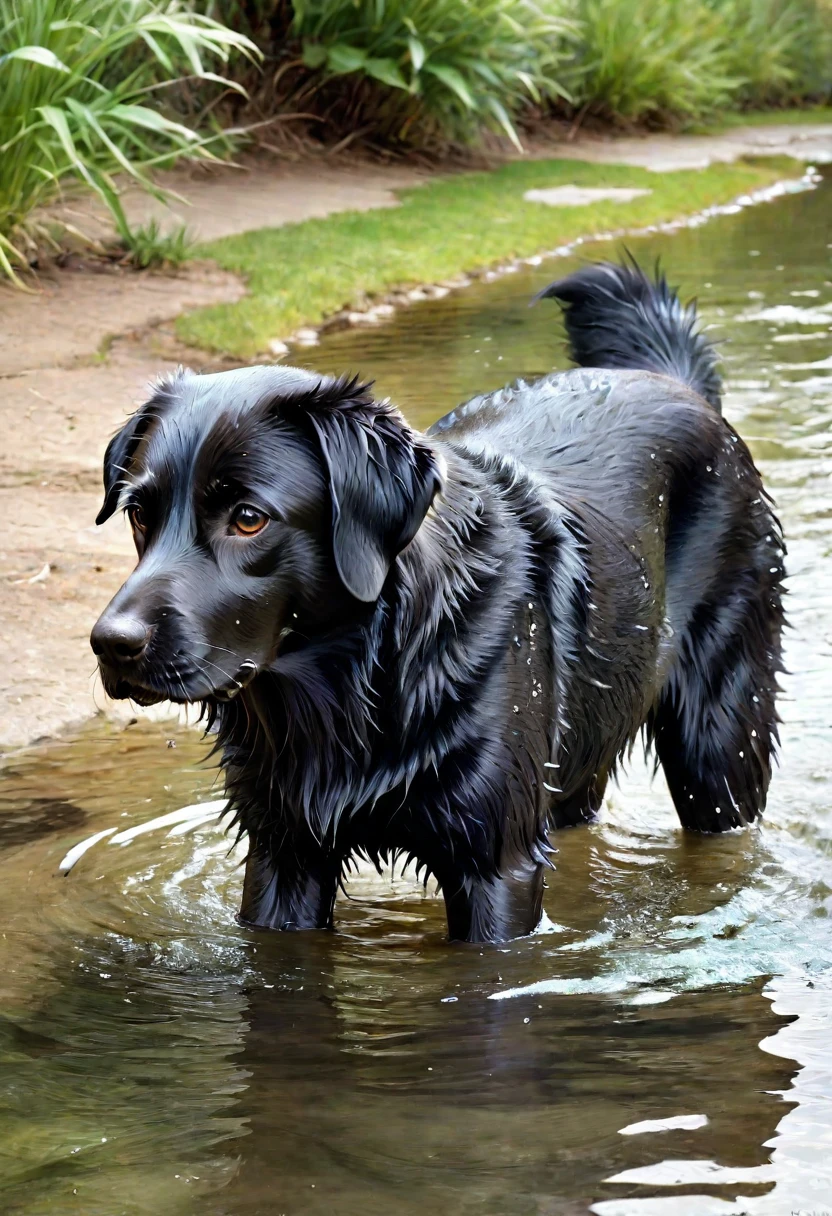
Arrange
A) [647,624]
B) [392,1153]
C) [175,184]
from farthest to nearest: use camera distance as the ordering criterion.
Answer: [175,184]
[647,624]
[392,1153]

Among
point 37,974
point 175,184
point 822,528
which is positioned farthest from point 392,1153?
point 175,184

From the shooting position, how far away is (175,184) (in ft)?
43.1

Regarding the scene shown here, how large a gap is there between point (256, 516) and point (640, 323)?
1.99 m

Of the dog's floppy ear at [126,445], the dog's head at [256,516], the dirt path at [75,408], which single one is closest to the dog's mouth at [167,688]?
→ the dog's head at [256,516]

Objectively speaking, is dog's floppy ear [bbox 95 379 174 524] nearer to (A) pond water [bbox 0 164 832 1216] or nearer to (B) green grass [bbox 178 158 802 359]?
(A) pond water [bbox 0 164 832 1216]

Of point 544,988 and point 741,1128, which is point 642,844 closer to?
point 544,988

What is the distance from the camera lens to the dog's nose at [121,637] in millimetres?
2785

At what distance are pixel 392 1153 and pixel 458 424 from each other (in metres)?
2.08

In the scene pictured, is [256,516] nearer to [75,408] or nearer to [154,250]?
[75,408]

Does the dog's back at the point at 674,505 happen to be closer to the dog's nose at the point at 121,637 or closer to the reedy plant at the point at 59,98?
the dog's nose at the point at 121,637

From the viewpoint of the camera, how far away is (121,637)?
278 centimetres

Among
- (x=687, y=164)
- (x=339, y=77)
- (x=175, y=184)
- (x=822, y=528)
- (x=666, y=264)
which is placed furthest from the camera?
(x=687, y=164)

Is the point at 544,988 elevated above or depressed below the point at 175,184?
below

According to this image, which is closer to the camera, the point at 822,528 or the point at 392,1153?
the point at 392,1153
